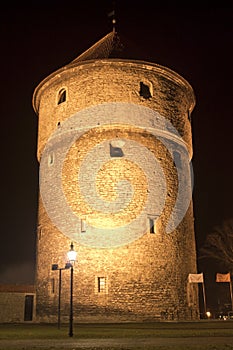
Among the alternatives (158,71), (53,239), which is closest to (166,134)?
(158,71)

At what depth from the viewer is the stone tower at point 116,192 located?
2152 cm

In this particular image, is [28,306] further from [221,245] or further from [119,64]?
[221,245]

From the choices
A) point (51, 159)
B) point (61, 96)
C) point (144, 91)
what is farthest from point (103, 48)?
point (51, 159)

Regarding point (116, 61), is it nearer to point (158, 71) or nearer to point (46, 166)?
point (158, 71)

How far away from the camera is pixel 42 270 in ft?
77.1

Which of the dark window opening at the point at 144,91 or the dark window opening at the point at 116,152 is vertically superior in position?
the dark window opening at the point at 144,91

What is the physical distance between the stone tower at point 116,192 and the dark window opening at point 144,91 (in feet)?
0.17

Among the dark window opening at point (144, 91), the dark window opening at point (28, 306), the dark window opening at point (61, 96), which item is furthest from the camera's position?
the dark window opening at point (61, 96)

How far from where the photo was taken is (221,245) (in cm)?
3459

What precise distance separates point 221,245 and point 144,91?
15.0 m

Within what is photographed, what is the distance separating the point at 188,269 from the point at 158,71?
398 inches

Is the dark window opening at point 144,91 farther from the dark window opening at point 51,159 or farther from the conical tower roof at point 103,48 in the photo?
the dark window opening at point 51,159

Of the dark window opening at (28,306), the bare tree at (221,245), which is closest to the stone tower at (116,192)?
the dark window opening at (28,306)

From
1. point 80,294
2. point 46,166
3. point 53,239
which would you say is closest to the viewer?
point 80,294
